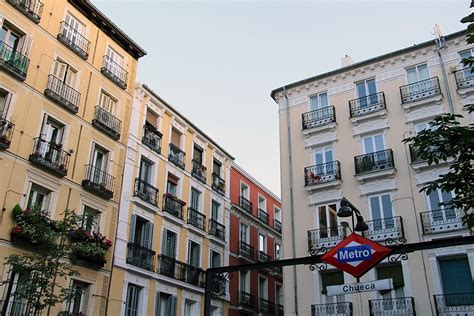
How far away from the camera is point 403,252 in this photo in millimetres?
10883

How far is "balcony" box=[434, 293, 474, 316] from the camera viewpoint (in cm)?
1969

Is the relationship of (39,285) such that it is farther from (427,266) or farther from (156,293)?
(427,266)

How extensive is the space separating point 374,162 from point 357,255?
1385 cm

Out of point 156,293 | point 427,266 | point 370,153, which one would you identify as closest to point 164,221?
point 156,293

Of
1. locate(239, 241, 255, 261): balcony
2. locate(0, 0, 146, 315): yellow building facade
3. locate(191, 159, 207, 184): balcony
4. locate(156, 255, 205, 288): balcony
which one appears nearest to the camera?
locate(0, 0, 146, 315): yellow building facade

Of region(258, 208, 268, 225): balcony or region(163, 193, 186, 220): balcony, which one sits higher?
region(258, 208, 268, 225): balcony

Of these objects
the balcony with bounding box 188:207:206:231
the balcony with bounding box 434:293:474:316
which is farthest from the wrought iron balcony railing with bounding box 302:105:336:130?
the balcony with bounding box 434:293:474:316

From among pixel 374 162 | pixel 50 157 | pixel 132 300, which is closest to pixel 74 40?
pixel 50 157

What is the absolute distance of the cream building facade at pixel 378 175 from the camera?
21.1 meters

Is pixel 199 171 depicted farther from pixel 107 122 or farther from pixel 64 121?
pixel 64 121

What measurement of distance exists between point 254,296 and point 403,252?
22.4 meters

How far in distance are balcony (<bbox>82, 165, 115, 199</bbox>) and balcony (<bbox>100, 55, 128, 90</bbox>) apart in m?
5.02

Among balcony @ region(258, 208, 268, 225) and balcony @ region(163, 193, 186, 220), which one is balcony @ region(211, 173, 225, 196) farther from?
balcony @ region(258, 208, 268, 225)

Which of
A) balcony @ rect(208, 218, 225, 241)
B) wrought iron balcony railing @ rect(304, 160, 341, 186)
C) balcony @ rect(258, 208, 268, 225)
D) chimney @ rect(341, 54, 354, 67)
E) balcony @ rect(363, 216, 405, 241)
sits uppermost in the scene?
chimney @ rect(341, 54, 354, 67)
